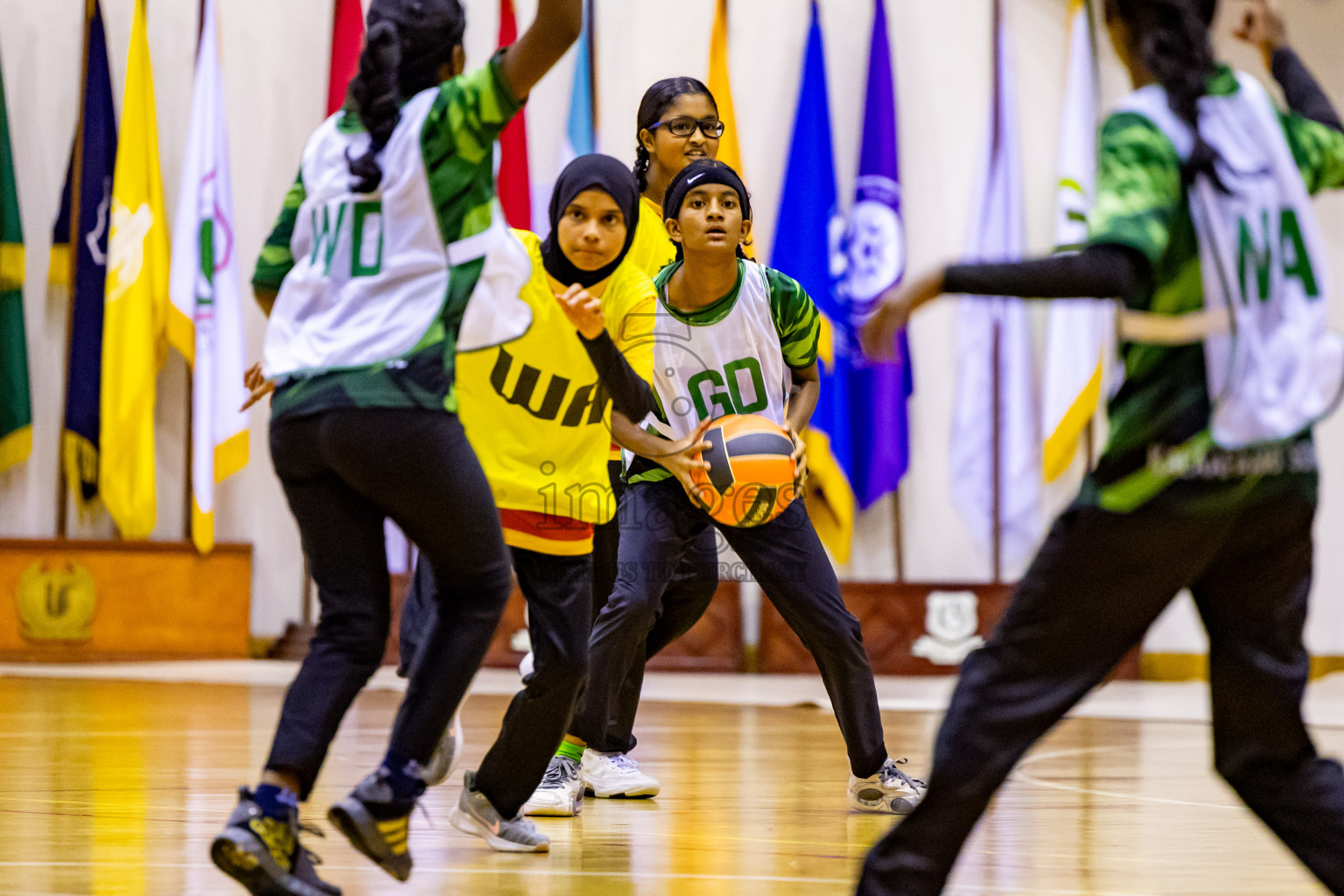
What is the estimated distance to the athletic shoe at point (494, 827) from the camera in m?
2.82

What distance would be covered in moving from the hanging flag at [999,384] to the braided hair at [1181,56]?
5.82 metres

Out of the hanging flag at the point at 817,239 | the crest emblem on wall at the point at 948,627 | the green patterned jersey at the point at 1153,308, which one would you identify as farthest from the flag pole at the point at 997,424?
the green patterned jersey at the point at 1153,308

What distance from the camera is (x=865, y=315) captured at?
299 inches

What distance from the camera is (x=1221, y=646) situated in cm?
202

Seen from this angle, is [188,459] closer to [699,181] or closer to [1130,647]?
[699,181]

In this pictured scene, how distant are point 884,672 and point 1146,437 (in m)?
5.65

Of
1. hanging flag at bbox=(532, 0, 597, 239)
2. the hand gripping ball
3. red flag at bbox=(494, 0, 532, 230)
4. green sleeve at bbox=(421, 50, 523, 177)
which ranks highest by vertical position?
hanging flag at bbox=(532, 0, 597, 239)

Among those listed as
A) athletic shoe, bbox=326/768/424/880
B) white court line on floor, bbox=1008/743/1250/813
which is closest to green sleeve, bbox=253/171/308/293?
athletic shoe, bbox=326/768/424/880

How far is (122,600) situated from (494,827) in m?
5.28

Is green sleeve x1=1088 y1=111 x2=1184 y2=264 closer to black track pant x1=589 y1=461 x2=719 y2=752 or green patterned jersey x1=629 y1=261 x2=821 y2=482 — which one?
green patterned jersey x1=629 y1=261 x2=821 y2=482

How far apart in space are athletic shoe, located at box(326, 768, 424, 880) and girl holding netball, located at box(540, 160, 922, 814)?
1253 mm

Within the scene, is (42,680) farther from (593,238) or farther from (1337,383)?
(1337,383)

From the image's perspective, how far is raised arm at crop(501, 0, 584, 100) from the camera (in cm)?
212

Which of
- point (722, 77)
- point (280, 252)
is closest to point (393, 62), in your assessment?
point (280, 252)
